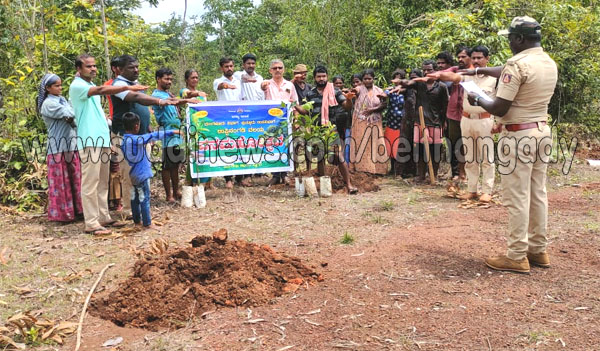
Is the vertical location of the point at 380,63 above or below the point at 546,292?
above

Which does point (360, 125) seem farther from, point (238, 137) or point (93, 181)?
point (93, 181)

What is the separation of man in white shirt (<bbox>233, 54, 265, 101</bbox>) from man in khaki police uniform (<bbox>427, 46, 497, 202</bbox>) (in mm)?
3093

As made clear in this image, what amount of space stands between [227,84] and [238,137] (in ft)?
2.89

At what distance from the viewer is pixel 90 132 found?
5500mm

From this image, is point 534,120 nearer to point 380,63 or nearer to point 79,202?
point 79,202

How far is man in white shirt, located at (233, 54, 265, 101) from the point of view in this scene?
7.95 metres

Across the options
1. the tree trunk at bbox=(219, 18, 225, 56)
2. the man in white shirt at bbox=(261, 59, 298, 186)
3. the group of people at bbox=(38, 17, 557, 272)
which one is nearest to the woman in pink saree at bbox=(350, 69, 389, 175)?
the group of people at bbox=(38, 17, 557, 272)

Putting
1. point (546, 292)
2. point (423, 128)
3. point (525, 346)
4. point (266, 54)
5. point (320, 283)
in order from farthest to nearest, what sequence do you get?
1. point (266, 54)
2. point (423, 128)
3. point (320, 283)
4. point (546, 292)
5. point (525, 346)

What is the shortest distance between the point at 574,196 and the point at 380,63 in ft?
16.6

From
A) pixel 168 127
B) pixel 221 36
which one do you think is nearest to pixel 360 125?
pixel 168 127

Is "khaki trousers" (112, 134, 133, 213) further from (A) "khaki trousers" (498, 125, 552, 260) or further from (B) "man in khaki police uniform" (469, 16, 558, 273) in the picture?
(A) "khaki trousers" (498, 125, 552, 260)

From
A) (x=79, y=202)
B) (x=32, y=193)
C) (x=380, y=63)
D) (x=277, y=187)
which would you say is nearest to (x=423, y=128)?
(x=277, y=187)

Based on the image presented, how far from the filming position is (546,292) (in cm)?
390

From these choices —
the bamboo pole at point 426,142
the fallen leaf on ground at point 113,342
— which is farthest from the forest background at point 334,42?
the fallen leaf on ground at point 113,342
